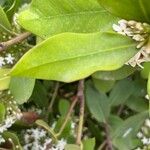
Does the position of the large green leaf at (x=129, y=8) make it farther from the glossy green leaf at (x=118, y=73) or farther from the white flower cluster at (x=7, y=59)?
the white flower cluster at (x=7, y=59)

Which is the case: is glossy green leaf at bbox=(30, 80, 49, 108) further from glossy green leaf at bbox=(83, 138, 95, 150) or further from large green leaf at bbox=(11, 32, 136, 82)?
large green leaf at bbox=(11, 32, 136, 82)

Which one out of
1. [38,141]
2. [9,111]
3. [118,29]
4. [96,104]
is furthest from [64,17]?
[96,104]

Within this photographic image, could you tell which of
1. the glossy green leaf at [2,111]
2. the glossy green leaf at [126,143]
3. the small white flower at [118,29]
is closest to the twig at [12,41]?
the glossy green leaf at [2,111]

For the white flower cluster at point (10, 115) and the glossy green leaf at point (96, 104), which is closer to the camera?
the white flower cluster at point (10, 115)

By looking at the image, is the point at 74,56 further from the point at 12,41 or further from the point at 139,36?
the point at 12,41

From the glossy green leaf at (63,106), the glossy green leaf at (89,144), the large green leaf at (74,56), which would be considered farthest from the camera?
the glossy green leaf at (63,106)

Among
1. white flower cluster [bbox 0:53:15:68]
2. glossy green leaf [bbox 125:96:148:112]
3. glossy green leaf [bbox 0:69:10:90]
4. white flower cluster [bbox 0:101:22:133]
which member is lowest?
glossy green leaf [bbox 125:96:148:112]

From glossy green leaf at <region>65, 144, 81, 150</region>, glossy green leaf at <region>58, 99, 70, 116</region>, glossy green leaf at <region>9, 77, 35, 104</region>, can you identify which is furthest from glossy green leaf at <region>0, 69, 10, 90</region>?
glossy green leaf at <region>58, 99, 70, 116</region>

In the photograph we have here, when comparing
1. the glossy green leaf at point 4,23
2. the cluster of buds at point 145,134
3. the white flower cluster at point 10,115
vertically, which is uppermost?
the glossy green leaf at point 4,23
